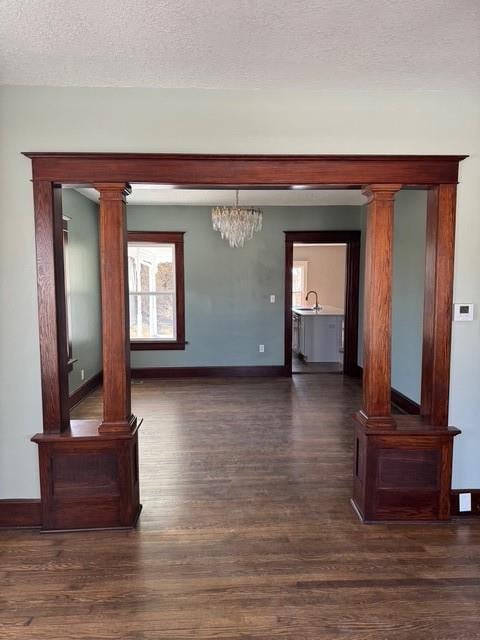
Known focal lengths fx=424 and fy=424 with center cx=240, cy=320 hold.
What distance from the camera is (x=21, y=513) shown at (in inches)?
102

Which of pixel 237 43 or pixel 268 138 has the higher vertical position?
pixel 237 43

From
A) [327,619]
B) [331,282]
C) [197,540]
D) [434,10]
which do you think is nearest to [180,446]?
[197,540]

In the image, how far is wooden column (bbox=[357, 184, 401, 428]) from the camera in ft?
8.39

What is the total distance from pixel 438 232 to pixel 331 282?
890cm

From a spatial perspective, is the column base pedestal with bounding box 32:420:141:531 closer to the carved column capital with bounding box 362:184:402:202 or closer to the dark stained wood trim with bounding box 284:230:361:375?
the carved column capital with bounding box 362:184:402:202

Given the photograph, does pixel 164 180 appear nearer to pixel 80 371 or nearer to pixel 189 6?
pixel 189 6

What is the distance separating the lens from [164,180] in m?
2.51

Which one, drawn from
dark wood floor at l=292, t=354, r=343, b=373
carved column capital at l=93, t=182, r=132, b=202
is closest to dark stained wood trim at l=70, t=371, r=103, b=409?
dark wood floor at l=292, t=354, r=343, b=373

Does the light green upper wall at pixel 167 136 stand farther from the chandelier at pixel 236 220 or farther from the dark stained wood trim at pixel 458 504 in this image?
the chandelier at pixel 236 220

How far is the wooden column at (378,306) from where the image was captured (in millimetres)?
2559

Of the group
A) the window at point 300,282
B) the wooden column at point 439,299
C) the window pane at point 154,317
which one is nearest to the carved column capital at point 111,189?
the wooden column at point 439,299

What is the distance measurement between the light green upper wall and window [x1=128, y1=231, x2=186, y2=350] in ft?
12.7

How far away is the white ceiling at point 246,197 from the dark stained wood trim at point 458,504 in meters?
3.54

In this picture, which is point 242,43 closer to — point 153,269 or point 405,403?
point 405,403
